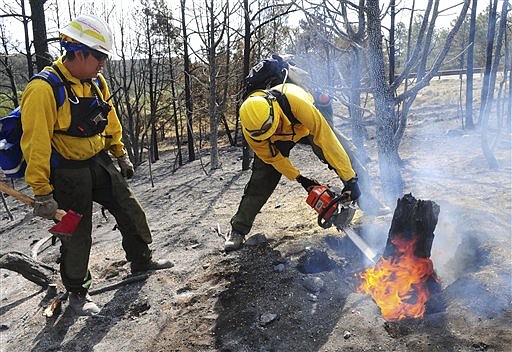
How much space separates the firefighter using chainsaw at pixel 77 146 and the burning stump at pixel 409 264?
222cm

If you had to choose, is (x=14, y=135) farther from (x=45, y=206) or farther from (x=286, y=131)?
(x=286, y=131)

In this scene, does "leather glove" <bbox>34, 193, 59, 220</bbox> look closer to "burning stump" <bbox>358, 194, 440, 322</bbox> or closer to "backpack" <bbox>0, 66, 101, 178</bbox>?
"backpack" <bbox>0, 66, 101, 178</bbox>

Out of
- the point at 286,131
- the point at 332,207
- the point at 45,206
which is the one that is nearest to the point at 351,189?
the point at 332,207

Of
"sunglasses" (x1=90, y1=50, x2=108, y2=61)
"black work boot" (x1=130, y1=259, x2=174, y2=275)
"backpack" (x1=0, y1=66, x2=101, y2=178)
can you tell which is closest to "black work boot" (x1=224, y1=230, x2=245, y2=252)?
"black work boot" (x1=130, y1=259, x2=174, y2=275)

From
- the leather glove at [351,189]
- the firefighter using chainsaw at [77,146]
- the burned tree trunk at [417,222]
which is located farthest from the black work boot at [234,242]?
the burned tree trunk at [417,222]

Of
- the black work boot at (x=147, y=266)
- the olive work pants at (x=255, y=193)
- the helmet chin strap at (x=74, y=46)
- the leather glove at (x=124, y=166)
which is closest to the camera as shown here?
the helmet chin strap at (x=74, y=46)

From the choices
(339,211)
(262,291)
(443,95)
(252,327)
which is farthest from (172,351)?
(443,95)

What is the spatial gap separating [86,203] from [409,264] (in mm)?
2640

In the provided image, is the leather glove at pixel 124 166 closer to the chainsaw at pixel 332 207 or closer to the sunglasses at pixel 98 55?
the sunglasses at pixel 98 55

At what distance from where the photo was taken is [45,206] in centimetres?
323

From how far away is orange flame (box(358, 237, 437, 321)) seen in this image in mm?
3105

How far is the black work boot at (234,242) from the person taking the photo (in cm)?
456

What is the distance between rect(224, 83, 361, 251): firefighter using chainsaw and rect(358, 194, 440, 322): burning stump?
58 cm

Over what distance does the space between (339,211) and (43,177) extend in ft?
7.92
